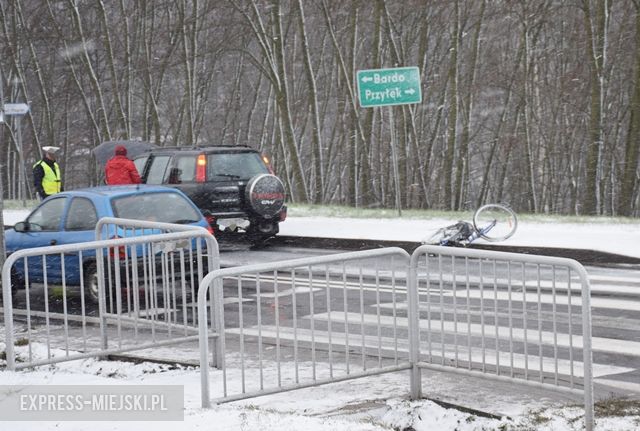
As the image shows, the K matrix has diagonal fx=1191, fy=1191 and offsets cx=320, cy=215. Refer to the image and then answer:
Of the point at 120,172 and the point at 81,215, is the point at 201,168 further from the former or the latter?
the point at 81,215

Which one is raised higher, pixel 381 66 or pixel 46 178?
pixel 381 66

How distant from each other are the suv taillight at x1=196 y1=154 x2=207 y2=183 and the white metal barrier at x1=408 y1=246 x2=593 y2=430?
40.0 feet

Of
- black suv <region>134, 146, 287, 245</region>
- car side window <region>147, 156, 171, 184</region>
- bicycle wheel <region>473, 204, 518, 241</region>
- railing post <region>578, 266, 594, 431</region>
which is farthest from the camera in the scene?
car side window <region>147, 156, 171, 184</region>

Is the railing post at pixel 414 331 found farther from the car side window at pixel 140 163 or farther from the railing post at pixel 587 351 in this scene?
the car side window at pixel 140 163

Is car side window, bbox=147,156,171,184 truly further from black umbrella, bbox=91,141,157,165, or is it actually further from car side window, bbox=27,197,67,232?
black umbrella, bbox=91,141,157,165

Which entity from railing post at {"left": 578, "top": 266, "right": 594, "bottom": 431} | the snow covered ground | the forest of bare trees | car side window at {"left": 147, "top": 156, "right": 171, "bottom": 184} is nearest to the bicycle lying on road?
car side window at {"left": 147, "top": 156, "right": 171, "bottom": 184}

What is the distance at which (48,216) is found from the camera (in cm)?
1521

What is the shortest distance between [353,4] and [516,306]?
32.3 metres

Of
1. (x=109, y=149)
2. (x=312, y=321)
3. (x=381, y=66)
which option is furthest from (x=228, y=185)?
(x=381, y=66)

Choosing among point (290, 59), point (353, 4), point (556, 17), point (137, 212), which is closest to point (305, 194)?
point (353, 4)

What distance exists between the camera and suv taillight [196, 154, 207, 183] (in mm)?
20056

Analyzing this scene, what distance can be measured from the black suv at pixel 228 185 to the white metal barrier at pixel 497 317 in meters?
11.7

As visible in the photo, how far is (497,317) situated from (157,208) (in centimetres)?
803

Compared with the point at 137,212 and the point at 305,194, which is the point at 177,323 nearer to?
the point at 137,212
